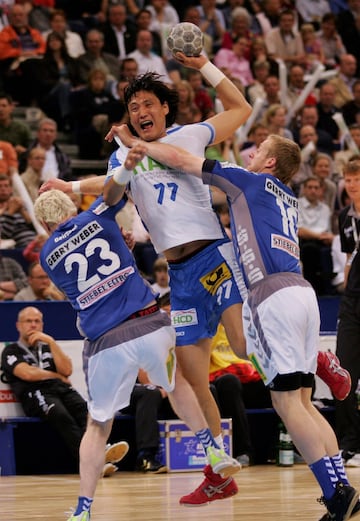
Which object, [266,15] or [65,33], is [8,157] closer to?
[65,33]

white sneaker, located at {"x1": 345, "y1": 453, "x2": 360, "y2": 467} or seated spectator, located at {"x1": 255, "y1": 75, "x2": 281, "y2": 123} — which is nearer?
white sneaker, located at {"x1": 345, "y1": 453, "x2": 360, "y2": 467}

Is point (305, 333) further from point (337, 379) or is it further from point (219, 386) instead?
point (219, 386)

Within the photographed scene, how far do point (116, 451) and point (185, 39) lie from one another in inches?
152

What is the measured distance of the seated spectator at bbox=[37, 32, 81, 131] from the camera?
15484 mm

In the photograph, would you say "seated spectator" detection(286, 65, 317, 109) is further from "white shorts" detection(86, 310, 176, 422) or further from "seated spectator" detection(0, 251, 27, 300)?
"white shorts" detection(86, 310, 176, 422)

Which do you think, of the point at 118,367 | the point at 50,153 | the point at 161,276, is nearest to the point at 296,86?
the point at 50,153

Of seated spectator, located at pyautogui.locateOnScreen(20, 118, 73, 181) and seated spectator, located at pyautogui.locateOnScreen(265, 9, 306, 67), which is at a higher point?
seated spectator, located at pyautogui.locateOnScreen(265, 9, 306, 67)

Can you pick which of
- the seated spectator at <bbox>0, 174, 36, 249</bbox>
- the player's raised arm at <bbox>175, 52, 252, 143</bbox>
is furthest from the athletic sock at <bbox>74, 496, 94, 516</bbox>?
the seated spectator at <bbox>0, 174, 36, 249</bbox>

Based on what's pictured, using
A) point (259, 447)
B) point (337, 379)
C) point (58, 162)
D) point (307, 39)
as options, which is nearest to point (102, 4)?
point (307, 39)

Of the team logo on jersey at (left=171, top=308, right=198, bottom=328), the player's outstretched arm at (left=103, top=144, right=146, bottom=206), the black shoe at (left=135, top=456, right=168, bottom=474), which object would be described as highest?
the player's outstretched arm at (left=103, top=144, right=146, bottom=206)

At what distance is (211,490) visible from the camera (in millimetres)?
7645

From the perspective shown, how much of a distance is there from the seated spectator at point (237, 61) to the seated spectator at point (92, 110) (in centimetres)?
252

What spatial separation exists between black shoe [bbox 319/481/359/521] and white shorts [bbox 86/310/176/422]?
49.7 inches

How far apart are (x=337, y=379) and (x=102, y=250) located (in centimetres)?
182
